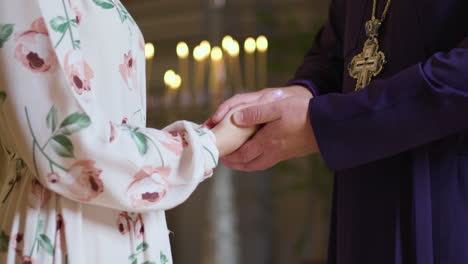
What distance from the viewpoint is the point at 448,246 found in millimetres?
1303

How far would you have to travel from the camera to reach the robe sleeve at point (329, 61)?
1.74 meters

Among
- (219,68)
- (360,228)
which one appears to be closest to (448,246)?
(360,228)

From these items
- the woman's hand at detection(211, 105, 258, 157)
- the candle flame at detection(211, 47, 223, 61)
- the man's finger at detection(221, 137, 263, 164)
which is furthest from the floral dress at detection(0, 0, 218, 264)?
the candle flame at detection(211, 47, 223, 61)

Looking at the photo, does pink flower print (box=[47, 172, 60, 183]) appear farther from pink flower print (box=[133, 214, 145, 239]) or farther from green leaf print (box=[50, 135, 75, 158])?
pink flower print (box=[133, 214, 145, 239])

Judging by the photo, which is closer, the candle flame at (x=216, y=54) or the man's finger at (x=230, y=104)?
the man's finger at (x=230, y=104)

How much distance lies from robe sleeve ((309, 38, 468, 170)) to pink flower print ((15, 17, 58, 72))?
62 cm

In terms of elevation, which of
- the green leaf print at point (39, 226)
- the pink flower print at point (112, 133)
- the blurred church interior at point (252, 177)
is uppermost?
the pink flower print at point (112, 133)

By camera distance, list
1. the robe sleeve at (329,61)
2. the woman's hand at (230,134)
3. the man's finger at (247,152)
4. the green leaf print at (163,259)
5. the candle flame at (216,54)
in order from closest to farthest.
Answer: the green leaf print at (163,259)
the woman's hand at (230,134)
the man's finger at (247,152)
the robe sleeve at (329,61)
the candle flame at (216,54)

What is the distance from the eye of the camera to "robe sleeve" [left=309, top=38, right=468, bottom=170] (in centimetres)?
126

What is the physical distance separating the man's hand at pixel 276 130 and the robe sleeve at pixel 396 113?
4cm

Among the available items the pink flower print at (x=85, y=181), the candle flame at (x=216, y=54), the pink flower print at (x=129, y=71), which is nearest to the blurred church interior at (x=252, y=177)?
the candle flame at (x=216, y=54)

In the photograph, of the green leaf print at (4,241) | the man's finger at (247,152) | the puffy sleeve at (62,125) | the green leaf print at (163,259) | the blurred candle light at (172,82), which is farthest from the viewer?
the blurred candle light at (172,82)

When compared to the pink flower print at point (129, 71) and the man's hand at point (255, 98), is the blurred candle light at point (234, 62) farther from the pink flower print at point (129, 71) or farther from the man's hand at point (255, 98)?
the pink flower print at point (129, 71)

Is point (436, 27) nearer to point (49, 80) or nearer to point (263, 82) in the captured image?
point (49, 80)
